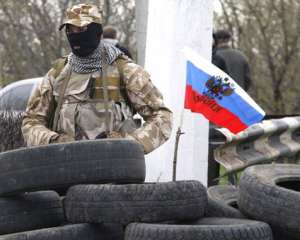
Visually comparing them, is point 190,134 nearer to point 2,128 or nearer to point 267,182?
point 2,128

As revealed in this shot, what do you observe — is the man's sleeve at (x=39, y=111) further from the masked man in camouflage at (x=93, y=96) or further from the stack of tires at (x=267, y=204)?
the stack of tires at (x=267, y=204)

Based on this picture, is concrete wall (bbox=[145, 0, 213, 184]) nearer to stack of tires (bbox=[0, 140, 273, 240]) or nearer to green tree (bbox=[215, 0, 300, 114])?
stack of tires (bbox=[0, 140, 273, 240])

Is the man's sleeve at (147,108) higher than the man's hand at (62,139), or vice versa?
the man's sleeve at (147,108)

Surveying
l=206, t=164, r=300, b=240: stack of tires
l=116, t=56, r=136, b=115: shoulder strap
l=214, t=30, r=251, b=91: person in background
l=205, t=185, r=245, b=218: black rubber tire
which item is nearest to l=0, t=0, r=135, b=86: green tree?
l=214, t=30, r=251, b=91: person in background

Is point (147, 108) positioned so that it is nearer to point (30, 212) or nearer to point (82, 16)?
point (82, 16)

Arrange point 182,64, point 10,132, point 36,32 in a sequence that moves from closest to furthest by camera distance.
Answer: point 182,64, point 10,132, point 36,32

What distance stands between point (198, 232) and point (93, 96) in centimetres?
154

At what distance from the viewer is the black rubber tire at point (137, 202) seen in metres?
6.29

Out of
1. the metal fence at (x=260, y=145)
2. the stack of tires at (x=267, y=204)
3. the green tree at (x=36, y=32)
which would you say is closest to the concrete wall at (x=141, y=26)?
the metal fence at (x=260, y=145)

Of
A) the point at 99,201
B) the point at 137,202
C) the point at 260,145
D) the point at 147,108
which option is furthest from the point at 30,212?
the point at 260,145

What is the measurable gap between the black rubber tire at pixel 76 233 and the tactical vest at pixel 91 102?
99 centimetres

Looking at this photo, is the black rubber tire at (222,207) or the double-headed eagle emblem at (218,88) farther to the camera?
the double-headed eagle emblem at (218,88)

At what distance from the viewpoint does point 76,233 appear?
20.7 ft

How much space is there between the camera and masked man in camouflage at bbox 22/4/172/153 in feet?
23.6
